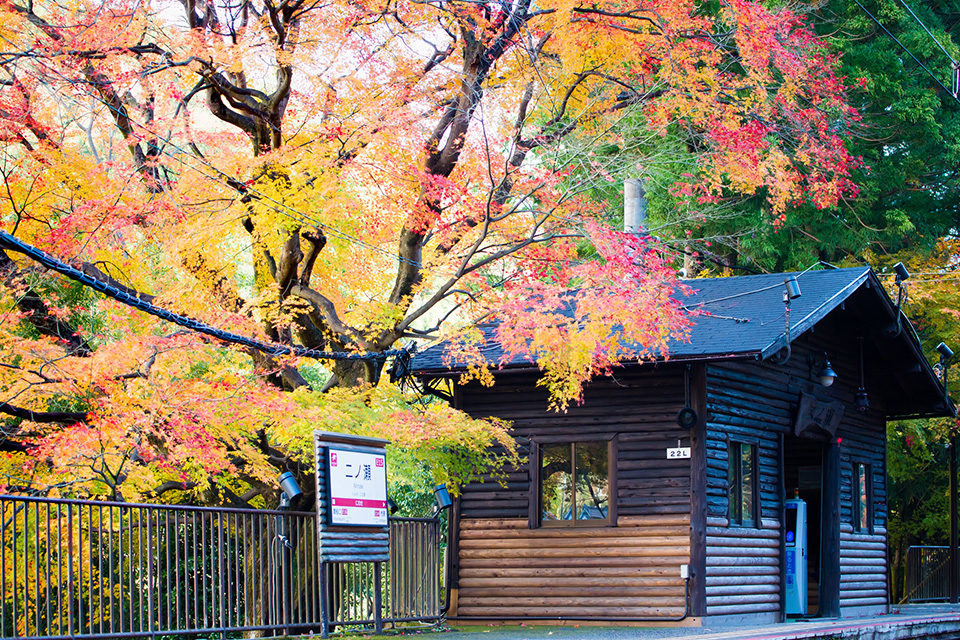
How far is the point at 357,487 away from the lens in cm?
1183

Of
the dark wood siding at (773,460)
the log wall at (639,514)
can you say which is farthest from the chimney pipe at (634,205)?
the log wall at (639,514)

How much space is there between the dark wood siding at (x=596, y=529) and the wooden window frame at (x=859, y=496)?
18.3 ft

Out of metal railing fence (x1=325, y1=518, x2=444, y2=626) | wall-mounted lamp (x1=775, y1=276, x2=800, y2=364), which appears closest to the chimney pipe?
wall-mounted lamp (x1=775, y1=276, x2=800, y2=364)

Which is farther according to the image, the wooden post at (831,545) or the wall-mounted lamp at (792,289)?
the wooden post at (831,545)

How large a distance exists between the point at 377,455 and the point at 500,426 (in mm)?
4438

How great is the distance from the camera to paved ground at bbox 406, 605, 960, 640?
1227 centimetres

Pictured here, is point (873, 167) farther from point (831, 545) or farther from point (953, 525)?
point (831, 545)

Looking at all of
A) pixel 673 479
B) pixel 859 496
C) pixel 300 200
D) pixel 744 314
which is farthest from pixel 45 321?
pixel 859 496

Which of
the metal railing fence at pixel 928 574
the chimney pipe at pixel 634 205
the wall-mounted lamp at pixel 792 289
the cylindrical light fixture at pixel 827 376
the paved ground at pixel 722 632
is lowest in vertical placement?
the metal railing fence at pixel 928 574

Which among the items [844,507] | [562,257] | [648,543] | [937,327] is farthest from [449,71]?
[937,327]

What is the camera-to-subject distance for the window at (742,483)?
53.7 feet

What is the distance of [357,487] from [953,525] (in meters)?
17.6

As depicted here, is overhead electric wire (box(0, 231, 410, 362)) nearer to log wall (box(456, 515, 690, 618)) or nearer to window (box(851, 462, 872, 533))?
log wall (box(456, 515, 690, 618))

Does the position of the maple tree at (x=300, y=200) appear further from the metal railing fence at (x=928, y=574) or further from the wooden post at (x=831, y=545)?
the metal railing fence at (x=928, y=574)
